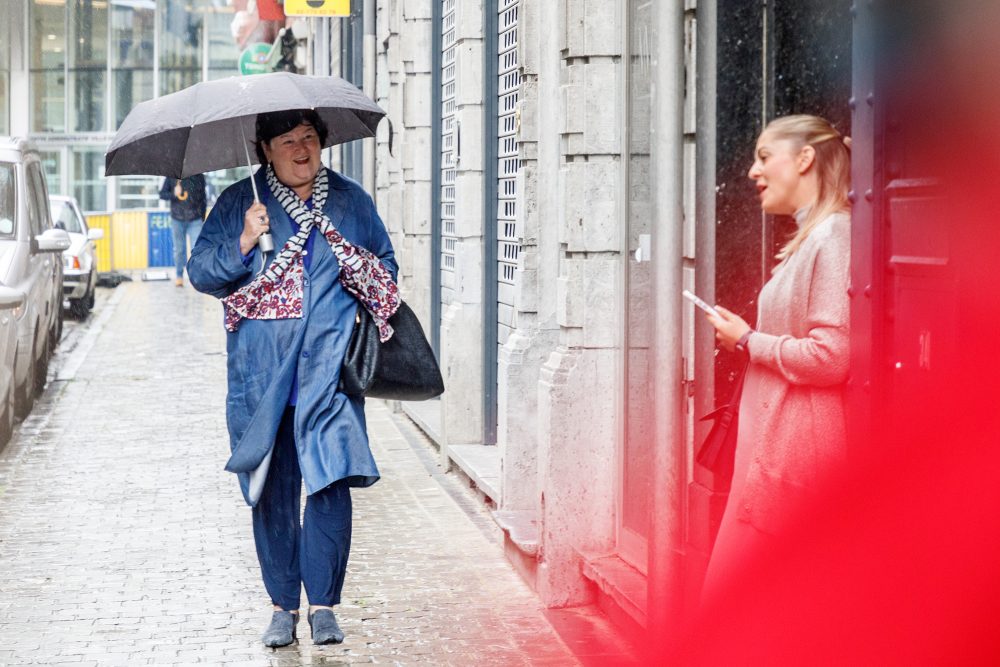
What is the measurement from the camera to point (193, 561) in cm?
738

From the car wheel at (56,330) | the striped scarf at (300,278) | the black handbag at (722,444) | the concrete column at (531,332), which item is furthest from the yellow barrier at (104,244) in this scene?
the black handbag at (722,444)

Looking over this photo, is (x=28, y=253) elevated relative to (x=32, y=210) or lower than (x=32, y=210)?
lower

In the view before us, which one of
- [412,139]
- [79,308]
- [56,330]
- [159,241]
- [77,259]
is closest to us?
[412,139]

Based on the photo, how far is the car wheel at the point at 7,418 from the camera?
425 inches

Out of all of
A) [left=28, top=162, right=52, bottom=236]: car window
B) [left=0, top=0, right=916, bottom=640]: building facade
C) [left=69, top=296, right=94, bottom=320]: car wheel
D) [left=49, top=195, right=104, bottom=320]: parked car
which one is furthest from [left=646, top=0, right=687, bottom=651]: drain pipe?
[left=69, top=296, right=94, bottom=320]: car wheel

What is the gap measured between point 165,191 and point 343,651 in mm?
22519

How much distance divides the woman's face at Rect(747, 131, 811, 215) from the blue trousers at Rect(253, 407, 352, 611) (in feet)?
7.68

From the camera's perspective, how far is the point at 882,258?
12.2 feet

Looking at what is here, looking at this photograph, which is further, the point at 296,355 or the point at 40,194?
the point at 40,194

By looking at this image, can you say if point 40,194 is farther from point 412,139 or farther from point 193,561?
point 193,561

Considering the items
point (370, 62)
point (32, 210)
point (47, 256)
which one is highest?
point (370, 62)

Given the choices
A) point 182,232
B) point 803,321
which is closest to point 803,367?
point 803,321

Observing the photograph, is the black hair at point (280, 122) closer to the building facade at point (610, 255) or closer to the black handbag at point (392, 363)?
the black handbag at point (392, 363)

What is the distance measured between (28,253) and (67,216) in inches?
457
